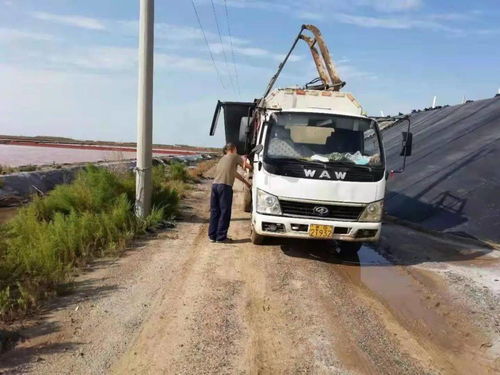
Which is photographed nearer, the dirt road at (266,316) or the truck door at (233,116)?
the dirt road at (266,316)

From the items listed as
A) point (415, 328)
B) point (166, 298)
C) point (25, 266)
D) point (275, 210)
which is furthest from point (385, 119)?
point (25, 266)

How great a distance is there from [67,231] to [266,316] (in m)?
4.06

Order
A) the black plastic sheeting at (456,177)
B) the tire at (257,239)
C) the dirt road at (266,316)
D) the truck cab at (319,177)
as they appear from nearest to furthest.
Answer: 1. the dirt road at (266,316)
2. the truck cab at (319,177)
3. the tire at (257,239)
4. the black plastic sheeting at (456,177)

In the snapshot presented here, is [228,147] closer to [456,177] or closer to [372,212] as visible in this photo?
[372,212]

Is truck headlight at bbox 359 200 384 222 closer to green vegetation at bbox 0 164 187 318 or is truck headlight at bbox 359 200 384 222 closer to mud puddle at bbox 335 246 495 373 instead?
mud puddle at bbox 335 246 495 373

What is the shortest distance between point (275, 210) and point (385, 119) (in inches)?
133

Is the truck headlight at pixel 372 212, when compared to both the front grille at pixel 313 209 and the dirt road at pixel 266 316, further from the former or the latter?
the dirt road at pixel 266 316

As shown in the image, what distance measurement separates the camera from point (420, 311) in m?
5.91

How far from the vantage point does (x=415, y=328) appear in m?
5.29

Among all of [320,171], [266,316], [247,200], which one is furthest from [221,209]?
[266,316]

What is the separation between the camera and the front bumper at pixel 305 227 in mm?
7395

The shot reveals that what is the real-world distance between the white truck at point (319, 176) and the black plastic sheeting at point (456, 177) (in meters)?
3.32

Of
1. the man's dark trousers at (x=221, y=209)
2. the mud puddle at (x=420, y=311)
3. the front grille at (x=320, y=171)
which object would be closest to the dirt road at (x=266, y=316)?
the mud puddle at (x=420, y=311)

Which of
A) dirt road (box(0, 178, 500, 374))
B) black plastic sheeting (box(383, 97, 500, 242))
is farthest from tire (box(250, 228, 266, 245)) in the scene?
black plastic sheeting (box(383, 97, 500, 242))
